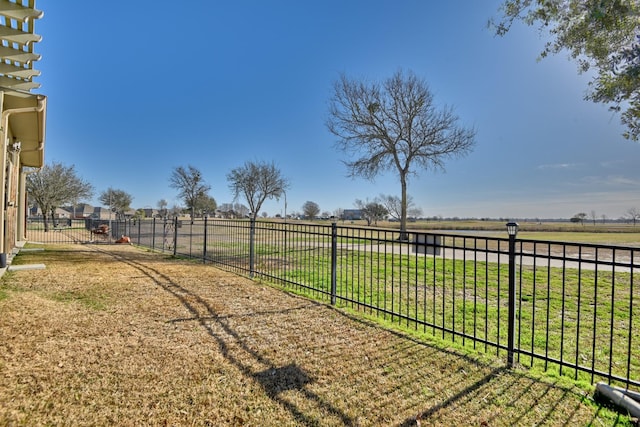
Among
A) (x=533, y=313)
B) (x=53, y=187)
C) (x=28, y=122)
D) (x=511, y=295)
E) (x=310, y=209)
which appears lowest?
(x=533, y=313)

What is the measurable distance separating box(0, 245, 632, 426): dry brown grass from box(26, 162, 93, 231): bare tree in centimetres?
2314

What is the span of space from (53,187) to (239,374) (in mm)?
27449

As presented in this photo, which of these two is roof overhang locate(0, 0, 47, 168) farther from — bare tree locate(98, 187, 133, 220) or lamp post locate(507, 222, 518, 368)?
bare tree locate(98, 187, 133, 220)

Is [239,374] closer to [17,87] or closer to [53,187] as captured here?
[17,87]

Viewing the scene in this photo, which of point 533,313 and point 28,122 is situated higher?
point 28,122

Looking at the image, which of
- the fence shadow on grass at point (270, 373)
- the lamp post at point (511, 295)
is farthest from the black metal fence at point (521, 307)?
the fence shadow on grass at point (270, 373)

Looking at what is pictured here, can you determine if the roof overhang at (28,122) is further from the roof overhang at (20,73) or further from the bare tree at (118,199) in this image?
the bare tree at (118,199)

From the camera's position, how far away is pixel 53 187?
73.0 ft

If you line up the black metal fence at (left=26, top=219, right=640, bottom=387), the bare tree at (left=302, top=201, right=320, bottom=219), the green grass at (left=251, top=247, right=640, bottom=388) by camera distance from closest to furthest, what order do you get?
the black metal fence at (left=26, top=219, right=640, bottom=387), the green grass at (left=251, top=247, right=640, bottom=388), the bare tree at (left=302, top=201, right=320, bottom=219)

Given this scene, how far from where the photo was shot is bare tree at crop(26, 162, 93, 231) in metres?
21.7

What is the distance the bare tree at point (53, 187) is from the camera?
2173 centimetres

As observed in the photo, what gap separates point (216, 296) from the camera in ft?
17.1

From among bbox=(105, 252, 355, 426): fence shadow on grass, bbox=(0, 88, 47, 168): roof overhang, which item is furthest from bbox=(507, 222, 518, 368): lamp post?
bbox=(0, 88, 47, 168): roof overhang

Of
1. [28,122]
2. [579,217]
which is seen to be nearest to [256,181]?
[28,122]
